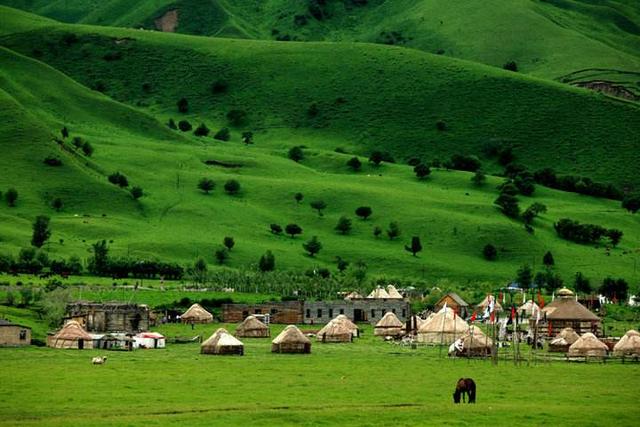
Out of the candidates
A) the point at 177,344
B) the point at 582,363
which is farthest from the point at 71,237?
the point at 582,363

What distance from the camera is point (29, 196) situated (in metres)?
182

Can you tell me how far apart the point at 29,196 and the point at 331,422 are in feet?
439

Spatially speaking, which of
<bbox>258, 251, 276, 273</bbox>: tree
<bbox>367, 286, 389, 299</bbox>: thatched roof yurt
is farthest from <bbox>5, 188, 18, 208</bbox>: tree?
<bbox>367, 286, 389, 299</bbox>: thatched roof yurt

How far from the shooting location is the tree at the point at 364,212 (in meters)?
193

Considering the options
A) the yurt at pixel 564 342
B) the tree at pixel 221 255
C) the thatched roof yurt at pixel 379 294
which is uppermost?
the tree at pixel 221 255

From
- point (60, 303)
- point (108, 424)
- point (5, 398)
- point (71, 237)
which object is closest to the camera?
point (108, 424)

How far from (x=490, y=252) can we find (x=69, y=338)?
304ft

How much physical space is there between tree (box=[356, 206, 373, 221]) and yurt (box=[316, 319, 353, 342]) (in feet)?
274

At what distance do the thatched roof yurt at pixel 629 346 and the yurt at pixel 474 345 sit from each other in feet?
32.5

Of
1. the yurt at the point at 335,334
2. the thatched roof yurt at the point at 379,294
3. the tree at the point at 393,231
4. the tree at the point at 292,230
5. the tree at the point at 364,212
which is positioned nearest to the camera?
the yurt at the point at 335,334

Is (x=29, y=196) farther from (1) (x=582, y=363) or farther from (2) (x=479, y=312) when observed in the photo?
(1) (x=582, y=363)

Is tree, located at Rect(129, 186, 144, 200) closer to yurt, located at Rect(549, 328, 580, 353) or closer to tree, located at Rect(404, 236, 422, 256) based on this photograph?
tree, located at Rect(404, 236, 422, 256)

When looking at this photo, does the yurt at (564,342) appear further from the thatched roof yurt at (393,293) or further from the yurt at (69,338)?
the yurt at (69,338)

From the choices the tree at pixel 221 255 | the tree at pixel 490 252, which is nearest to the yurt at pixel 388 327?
the tree at pixel 221 255
